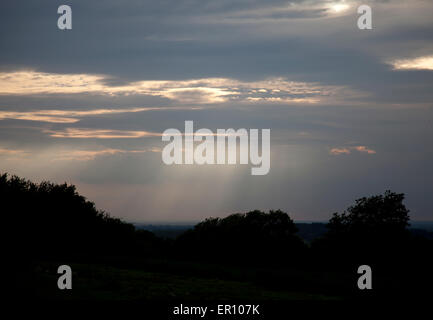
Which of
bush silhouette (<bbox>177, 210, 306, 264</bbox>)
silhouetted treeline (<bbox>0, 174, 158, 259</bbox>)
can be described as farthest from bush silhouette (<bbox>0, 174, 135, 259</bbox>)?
bush silhouette (<bbox>177, 210, 306, 264</bbox>)

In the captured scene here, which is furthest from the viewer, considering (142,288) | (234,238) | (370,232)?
(234,238)

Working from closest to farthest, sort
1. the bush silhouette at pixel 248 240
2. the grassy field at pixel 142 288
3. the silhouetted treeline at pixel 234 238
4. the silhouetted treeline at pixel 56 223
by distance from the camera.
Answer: the grassy field at pixel 142 288, the silhouetted treeline at pixel 234 238, the silhouetted treeline at pixel 56 223, the bush silhouette at pixel 248 240

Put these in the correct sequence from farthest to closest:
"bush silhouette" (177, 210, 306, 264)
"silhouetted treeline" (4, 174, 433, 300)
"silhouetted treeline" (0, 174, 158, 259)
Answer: "bush silhouette" (177, 210, 306, 264) < "silhouetted treeline" (0, 174, 158, 259) < "silhouetted treeline" (4, 174, 433, 300)

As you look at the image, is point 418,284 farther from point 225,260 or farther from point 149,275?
point 225,260

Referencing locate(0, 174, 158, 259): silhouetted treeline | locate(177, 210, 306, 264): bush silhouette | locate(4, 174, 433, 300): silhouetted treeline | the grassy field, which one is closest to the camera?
the grassy field

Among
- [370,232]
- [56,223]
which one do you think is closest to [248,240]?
[370,232]

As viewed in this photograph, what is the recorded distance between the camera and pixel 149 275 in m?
41.6

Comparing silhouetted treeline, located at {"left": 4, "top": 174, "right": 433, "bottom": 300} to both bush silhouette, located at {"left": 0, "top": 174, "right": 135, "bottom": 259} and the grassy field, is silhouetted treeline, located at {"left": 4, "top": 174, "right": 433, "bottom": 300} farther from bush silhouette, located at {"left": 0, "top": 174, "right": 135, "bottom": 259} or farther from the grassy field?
the grassy field

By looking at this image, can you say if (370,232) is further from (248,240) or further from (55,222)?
(55,222)

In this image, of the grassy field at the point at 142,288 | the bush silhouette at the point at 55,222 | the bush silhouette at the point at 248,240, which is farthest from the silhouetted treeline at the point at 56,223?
the grassy field at the point at 142,288

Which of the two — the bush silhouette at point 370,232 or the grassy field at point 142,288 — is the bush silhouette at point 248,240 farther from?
the grassy field at point 142,288

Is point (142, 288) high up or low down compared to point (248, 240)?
down
